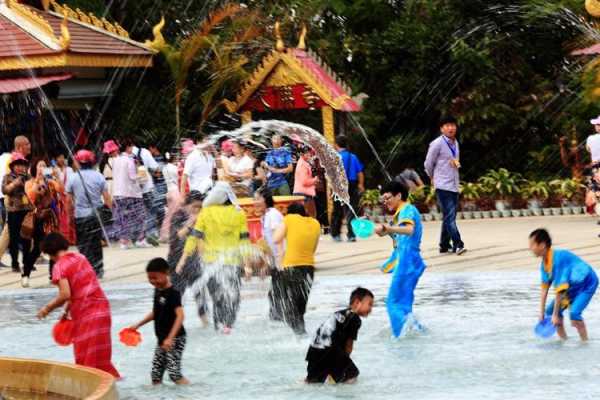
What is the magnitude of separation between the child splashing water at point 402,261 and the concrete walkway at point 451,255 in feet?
15.3

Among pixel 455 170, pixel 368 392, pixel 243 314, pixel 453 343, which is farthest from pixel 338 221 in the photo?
pixel 368 392

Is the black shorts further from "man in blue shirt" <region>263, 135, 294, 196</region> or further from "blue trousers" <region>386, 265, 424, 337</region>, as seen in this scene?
"man in blue shirt" <region>263, 135, 294, 196</region>

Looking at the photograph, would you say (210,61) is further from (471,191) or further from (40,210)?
(40,210)

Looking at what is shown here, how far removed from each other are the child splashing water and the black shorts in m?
2.07

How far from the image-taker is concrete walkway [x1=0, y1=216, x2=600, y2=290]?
16.3m

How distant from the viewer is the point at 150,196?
2212 centimetres

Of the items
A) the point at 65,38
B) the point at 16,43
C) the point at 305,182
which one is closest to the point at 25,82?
the point at 16,43

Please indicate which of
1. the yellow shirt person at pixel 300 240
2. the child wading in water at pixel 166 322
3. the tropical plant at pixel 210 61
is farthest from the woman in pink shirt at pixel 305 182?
the child wading in water at pixel 166 322

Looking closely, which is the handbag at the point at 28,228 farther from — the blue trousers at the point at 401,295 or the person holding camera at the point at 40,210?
the blue trousers at the point at 401,295

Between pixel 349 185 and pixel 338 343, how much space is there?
37.2ft

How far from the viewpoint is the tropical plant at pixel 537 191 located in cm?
2339

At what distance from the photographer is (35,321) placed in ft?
43.7

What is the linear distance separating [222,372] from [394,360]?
50.4 inches

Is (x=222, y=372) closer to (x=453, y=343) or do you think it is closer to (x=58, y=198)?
(x=453, y=343)
